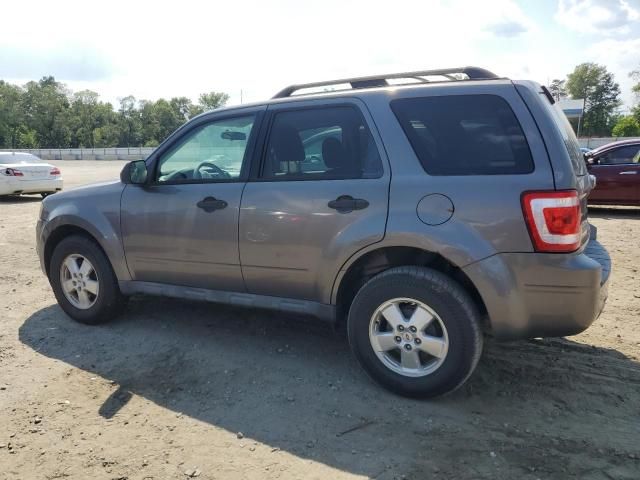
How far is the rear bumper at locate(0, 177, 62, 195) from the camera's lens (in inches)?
517

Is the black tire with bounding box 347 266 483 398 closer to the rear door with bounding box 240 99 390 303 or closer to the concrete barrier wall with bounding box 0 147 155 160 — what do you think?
the rear door with bounding box 240 99 390 303

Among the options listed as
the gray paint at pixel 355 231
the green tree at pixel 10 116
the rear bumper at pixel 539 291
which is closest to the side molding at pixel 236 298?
the gray paint at pixel 355 231

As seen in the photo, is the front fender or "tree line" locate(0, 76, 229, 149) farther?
"tree line" locate(0, 76, 229, 149)

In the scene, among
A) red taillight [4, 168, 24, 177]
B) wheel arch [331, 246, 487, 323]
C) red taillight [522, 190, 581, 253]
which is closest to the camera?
red taillight [522, 190, 581, 253]

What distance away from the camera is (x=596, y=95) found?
295 ft

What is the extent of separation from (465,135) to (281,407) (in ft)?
6.65

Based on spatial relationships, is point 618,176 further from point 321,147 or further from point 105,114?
point 105,114

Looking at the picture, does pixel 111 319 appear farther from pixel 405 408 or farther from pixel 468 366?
pixel 468 366

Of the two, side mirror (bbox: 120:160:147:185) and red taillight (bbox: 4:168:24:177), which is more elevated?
side mirror (bbox: 120:160:147:185)

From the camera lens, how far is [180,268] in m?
3.99

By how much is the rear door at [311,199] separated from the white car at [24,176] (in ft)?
39.8

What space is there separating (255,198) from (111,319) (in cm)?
199

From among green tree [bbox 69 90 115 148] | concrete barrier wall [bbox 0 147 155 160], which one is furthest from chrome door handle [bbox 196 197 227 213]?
green tree [bbox 69 90 115 148]

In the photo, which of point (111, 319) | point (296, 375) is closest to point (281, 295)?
point (296, 375)
